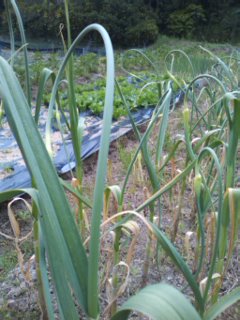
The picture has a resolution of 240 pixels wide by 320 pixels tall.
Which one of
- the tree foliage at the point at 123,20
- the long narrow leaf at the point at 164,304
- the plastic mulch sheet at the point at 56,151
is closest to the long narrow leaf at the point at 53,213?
the long narrow leaf at the point at 164,304

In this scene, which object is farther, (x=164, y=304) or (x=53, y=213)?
(x=53, y=213)

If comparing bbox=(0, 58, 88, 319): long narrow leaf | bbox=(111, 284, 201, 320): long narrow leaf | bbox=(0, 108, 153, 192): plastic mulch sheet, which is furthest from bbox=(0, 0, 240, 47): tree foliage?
bbox=(111, 284, 201, 320): long narrow leaf

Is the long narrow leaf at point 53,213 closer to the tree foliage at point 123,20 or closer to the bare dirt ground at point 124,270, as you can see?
the bare dirt ground at point 124,270

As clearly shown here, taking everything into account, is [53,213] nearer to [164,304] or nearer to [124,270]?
[164,304]

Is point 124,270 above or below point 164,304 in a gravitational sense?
below

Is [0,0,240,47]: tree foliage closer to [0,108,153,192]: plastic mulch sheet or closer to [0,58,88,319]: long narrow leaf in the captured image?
[0,108,153,192]: plastic mulch sheet

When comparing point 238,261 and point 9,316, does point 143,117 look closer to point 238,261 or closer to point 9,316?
point 238,261

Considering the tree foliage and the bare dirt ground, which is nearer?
the bare dirt ground

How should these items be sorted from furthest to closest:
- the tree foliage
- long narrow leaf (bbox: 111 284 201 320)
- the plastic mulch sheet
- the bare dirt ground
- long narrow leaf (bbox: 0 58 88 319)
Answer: the tree foliage → the plastic mulch sheet → the bare dirt ground → long narrow leaf (bbox: 0 58 88 319) → long narrow leaf (bbox: 111 284 201 320)

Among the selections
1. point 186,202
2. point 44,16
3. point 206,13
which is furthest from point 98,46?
point 186,202

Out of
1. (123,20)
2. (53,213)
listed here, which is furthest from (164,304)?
(123,20)

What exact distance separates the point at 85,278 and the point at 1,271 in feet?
3.26

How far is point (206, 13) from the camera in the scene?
12984 millimetres

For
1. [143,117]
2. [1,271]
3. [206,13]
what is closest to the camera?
[1,271]
